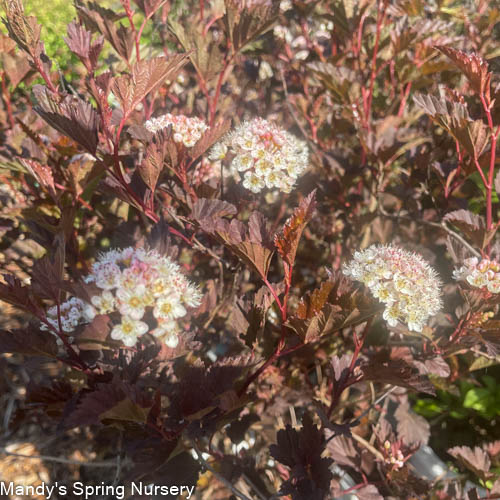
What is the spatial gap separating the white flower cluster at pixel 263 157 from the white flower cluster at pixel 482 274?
17.7 inches

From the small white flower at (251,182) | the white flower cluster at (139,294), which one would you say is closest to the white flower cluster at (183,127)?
the small white flower at (251,182)

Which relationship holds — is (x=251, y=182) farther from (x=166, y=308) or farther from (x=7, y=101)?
(x=7, y=101)

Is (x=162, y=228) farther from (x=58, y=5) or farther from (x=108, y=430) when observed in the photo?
(x=58, y=5)

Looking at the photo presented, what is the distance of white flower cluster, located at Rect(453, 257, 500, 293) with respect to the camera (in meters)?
0.88

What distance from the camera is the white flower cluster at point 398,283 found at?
2.71ft

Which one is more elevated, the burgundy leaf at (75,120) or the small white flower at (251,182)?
the small white flower at (251,182)

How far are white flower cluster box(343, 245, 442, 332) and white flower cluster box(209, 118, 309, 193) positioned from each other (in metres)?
0.29

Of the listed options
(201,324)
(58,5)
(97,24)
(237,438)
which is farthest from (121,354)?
(58,5)

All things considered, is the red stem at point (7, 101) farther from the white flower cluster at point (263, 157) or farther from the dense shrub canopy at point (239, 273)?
the white flower cluster at point (263, 157)

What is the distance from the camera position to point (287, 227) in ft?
→ 2.16

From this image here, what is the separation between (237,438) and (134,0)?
1243 millimetres

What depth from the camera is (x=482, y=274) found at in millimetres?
915

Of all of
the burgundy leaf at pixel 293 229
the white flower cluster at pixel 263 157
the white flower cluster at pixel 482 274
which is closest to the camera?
the burgundy leaf at pixel 293 229

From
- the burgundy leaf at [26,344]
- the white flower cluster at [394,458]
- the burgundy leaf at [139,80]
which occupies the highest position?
the burgundy leaf at [139,80]
